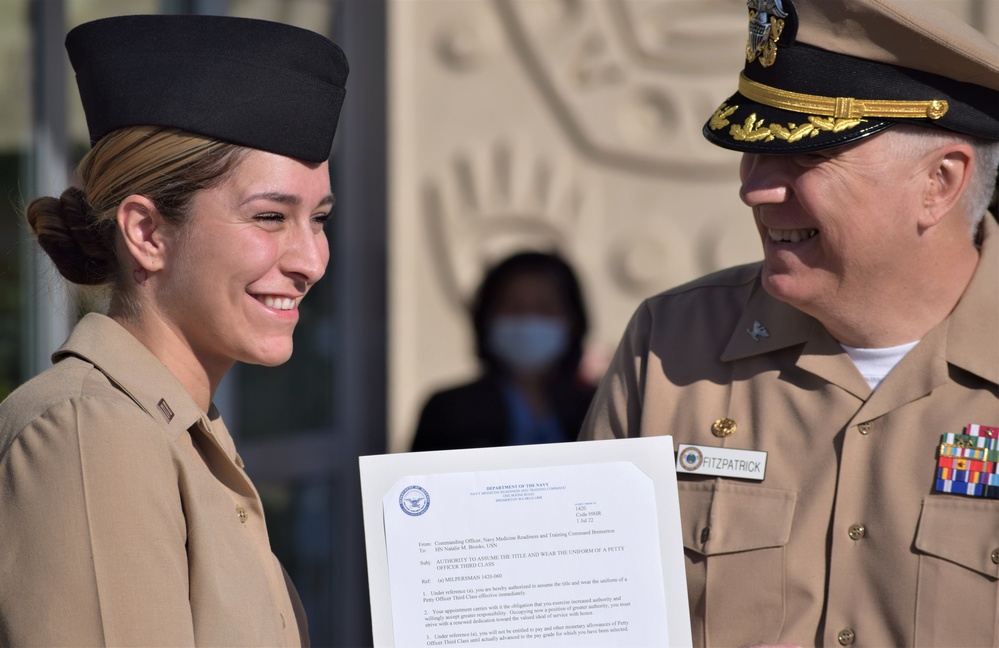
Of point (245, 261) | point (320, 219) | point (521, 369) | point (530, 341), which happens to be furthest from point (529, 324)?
point (245, 261)

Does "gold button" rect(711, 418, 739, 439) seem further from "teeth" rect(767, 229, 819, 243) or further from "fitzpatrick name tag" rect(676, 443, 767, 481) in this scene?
"teeth" rect(767, 229, 819, 243)

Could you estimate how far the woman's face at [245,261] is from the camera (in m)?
2.03

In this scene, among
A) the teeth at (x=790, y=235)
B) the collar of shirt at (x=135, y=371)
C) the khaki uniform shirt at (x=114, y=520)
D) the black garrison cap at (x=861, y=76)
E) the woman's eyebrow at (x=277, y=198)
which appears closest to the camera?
the khaki uniform shirt at (x=114, y=520)

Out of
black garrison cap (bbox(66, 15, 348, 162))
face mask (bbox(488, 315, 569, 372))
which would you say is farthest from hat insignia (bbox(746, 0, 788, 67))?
face mask (bbox(488, 315, 569, 372))

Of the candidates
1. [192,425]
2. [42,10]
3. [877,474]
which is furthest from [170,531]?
[42,10]

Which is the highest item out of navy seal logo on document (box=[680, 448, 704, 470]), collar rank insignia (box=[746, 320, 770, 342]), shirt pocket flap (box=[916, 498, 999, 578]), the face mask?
the face mask

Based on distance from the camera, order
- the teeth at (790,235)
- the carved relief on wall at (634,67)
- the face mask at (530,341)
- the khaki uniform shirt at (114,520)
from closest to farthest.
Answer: the khaki uniform shirt at (114,520) < the teeth at (790,235) < the face mask at (530,341) < the carved relief on wall at (634,67)

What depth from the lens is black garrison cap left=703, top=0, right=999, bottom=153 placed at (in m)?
2.31

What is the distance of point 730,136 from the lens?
244 cm

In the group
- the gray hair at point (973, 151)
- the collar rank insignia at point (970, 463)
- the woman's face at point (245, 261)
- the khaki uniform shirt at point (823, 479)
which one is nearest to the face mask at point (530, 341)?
the khaki uniform shirt at point (823, 479)

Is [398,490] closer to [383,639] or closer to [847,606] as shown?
[383,639]

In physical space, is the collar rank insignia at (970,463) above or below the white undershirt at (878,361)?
below

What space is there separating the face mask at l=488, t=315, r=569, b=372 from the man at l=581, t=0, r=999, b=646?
2435 millimetres

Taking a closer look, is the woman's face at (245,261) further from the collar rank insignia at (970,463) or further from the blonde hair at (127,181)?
the collar rank insignia at (970,463)
